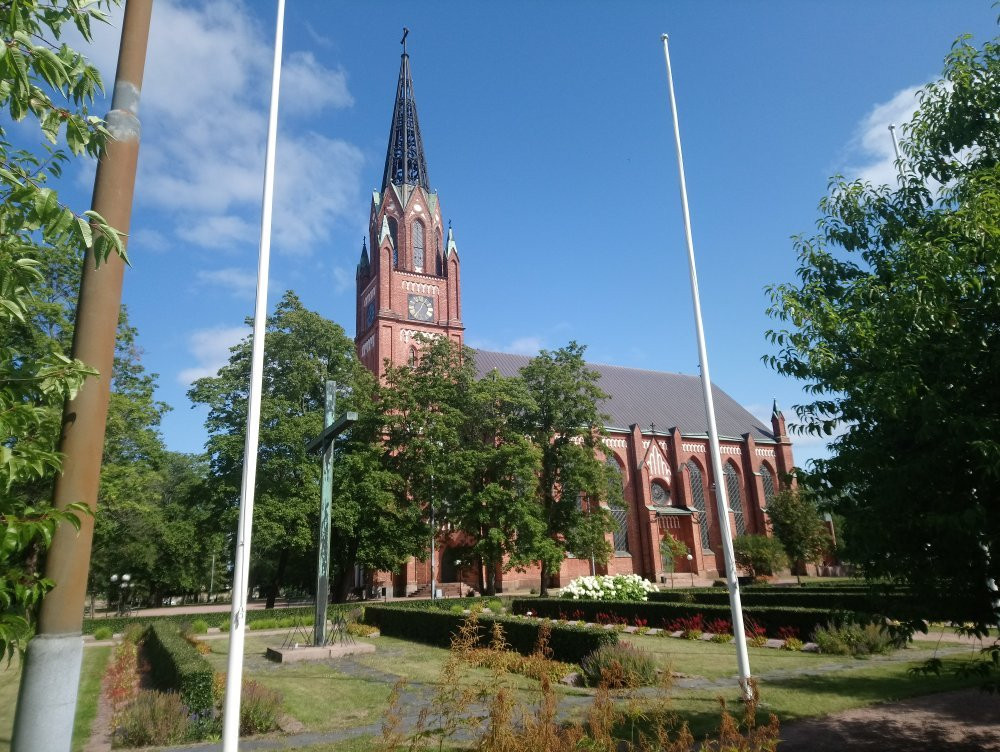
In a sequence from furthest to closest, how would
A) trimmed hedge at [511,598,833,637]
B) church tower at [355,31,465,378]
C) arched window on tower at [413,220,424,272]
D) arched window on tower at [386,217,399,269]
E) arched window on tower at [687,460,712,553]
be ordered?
arched window on tower at [687,460,712,553] → arched window on tower at [413,220,424,272] → arched window on tower at [386,217,399,269] → church tower at [355,31,465,378] → trimmed hedge at [511,598,833,637]

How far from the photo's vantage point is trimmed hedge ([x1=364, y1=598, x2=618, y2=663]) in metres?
13.3

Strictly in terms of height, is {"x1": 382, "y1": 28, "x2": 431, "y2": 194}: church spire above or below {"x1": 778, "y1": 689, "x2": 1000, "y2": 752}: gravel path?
above

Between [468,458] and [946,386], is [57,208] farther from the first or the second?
[468,458]

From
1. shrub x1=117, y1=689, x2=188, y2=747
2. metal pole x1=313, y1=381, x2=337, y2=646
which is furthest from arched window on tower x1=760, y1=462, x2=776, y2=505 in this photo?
shrub x1=117, y1=689, x2=188, y2=747

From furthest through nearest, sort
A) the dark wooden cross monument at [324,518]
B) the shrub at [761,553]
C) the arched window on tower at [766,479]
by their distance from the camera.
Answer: the arched window on tower at [766,479], the shrub at [761,553], the dark wooden cross monument at [324,518]

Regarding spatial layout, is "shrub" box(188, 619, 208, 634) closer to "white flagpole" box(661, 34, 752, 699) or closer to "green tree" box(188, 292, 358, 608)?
"green tree" box(188, 292, 358, 608)

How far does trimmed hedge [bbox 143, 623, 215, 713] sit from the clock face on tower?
29023 mm

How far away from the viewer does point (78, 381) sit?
10.5 ft

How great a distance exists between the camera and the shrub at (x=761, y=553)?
126 feet

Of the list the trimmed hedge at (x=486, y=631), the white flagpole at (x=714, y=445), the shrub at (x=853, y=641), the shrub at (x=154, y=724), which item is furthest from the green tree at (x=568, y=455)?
the shrub at (x=154, y=724)

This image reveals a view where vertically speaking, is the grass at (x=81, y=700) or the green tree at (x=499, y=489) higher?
the green tree at (x=499, y=489)

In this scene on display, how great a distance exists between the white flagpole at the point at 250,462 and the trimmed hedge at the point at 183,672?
312cm

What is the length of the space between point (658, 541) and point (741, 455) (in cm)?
Answer: 1339

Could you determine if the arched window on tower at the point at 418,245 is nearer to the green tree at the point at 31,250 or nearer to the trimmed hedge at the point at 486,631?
the trimmed hedge at the point at 486,631
